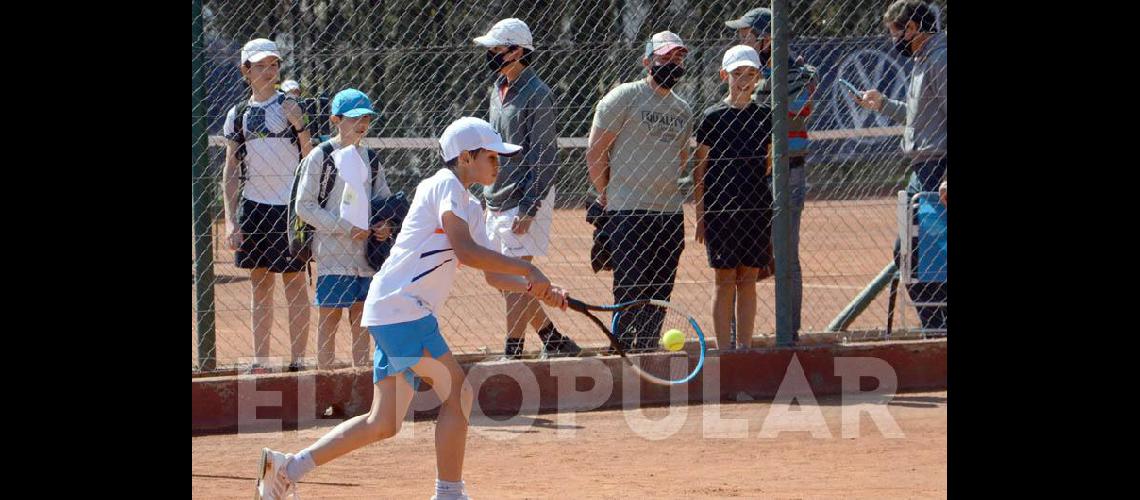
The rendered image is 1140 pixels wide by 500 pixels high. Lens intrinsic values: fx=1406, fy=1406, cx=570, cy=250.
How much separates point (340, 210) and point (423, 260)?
215 cm

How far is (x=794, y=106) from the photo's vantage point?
8.41 metres

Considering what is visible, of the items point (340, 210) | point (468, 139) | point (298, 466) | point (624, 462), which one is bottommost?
point (624, 462)

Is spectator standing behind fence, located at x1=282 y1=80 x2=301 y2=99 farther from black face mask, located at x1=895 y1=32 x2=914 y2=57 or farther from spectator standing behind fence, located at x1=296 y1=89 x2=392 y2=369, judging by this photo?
black face mask, located at x1=895 y1=32 x2=914 y2=57

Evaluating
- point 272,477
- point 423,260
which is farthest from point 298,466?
point 423,260

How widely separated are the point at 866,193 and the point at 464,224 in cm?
1373

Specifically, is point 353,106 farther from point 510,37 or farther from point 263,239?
point 510,37

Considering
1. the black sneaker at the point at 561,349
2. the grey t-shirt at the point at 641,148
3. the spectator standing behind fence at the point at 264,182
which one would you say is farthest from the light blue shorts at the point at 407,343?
the grey t-shirt at the point at 641,148

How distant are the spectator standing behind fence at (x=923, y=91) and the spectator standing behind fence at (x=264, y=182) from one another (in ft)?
11.3

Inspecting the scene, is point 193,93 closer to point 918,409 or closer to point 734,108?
point 734,108

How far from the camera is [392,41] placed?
13938 mm

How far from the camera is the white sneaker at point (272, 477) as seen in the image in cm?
530

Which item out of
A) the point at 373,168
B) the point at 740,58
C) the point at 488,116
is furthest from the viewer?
the point at 488,116

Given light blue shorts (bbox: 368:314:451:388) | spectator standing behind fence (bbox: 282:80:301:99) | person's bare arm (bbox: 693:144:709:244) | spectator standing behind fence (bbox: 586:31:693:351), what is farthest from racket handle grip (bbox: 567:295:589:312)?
spectator standing behind fence (bbox: 282:80:301:99)

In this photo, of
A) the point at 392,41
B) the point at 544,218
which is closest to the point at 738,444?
the point at 544,218
